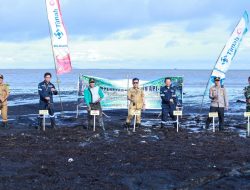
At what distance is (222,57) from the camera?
63.1 feet

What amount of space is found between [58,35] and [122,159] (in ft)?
30.2

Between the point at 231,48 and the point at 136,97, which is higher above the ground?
the point at 231,48

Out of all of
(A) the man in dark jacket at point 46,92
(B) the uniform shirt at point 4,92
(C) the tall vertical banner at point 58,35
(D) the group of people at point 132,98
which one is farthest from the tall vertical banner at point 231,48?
(B) the uniform shirt at point 4,92

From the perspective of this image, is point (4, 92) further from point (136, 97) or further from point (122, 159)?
point (122, 159)

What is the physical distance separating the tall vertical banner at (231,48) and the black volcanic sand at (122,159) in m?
3.74

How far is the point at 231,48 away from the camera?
19.2 m

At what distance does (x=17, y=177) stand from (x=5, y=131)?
23.8ft

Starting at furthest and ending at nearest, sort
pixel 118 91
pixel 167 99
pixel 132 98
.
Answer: pixel 118 91, pixel 132 98, pixel 167 99

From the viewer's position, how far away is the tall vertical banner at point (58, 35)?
62.0 feet

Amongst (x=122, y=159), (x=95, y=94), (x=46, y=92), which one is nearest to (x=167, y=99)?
(x=95, y=94)

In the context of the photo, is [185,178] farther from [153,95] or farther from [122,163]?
[153,95]

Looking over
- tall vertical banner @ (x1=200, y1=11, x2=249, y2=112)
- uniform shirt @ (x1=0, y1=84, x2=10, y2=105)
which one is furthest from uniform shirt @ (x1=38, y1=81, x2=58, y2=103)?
tall vertical banner @ (x1=200, y1=11, x2=249, y2=112)

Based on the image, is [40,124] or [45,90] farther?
[40,124]

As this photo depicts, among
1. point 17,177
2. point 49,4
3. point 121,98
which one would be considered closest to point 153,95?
point 121,98
